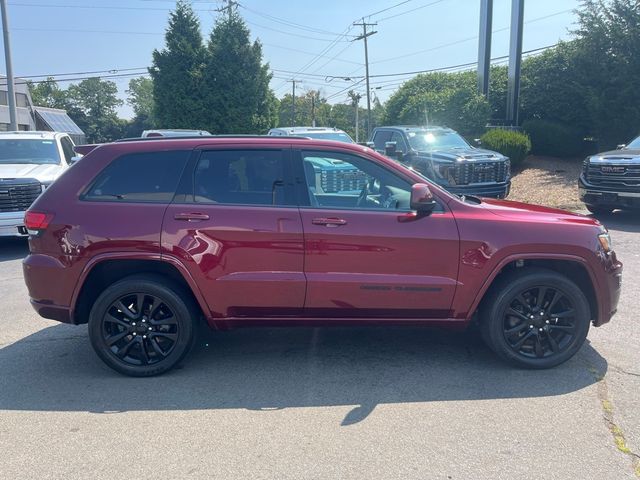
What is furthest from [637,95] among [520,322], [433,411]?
[433,411]

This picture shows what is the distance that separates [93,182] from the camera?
4.74m

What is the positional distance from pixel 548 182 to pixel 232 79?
17.1m

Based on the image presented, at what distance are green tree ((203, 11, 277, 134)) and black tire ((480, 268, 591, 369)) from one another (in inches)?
1011

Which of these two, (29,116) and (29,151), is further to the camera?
(29,116)

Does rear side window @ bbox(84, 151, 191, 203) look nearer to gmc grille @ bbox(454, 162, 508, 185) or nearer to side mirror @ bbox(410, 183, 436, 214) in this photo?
side mirror @ bbox(410, 183, 436, 214)

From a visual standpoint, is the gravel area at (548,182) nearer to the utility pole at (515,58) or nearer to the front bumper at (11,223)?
the utility pole at (515,58)

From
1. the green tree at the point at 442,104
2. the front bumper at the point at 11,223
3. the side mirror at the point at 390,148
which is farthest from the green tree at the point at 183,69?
the front bumper at the point at 11,223

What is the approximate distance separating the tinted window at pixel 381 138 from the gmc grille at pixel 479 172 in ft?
9.87

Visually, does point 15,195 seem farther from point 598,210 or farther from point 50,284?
point 598,210

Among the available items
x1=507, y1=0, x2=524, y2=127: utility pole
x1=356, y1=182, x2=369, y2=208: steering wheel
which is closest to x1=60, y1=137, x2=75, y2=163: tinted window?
x1=356, y1=182, x2=369, y2=208: steering wheel

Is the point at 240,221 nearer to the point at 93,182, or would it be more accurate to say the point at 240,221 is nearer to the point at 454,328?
the point at 93,182

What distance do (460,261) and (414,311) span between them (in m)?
0.53

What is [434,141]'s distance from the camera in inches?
556

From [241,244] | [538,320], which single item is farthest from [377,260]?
[538,320]
